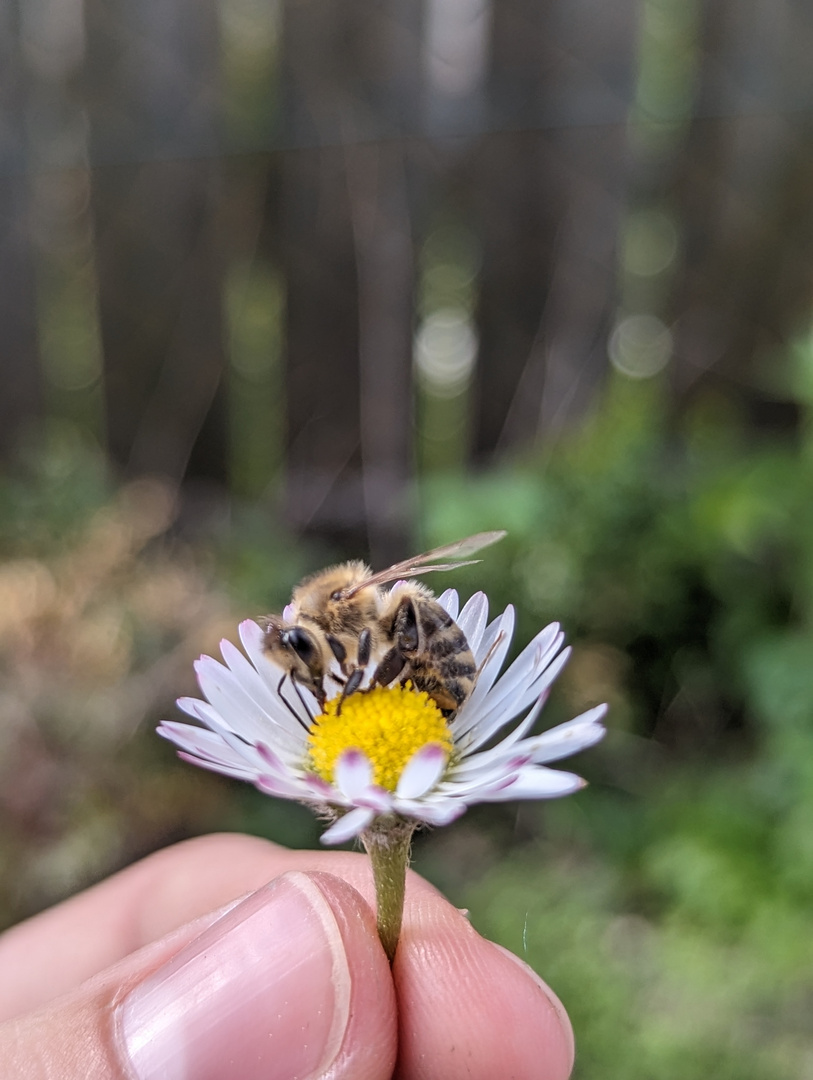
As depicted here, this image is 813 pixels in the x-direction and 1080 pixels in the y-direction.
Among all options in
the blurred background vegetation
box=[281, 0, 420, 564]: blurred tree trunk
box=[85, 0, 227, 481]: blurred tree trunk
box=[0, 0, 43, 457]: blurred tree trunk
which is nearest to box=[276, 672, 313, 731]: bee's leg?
the blurred background vegetation

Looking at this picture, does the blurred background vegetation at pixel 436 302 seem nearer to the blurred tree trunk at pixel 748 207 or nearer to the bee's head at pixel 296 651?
the blurred tree trunk at pixel 748 207

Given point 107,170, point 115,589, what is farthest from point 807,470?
point 107,170

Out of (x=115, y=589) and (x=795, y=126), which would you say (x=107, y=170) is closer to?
(x=115, y=589)

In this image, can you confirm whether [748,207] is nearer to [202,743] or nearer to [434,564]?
[434,564]

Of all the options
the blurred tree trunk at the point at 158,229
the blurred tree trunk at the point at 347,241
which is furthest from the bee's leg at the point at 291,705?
the blurred tree trunk at the point at 158,229

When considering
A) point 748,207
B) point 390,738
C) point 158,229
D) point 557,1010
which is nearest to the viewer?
point 390,738

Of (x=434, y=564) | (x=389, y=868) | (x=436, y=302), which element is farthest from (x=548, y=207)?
(x=389, y=868)

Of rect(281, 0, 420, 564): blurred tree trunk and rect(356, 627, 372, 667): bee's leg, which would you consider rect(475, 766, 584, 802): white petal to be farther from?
rect(281, 0, 420, 564): blurred tree trunk
